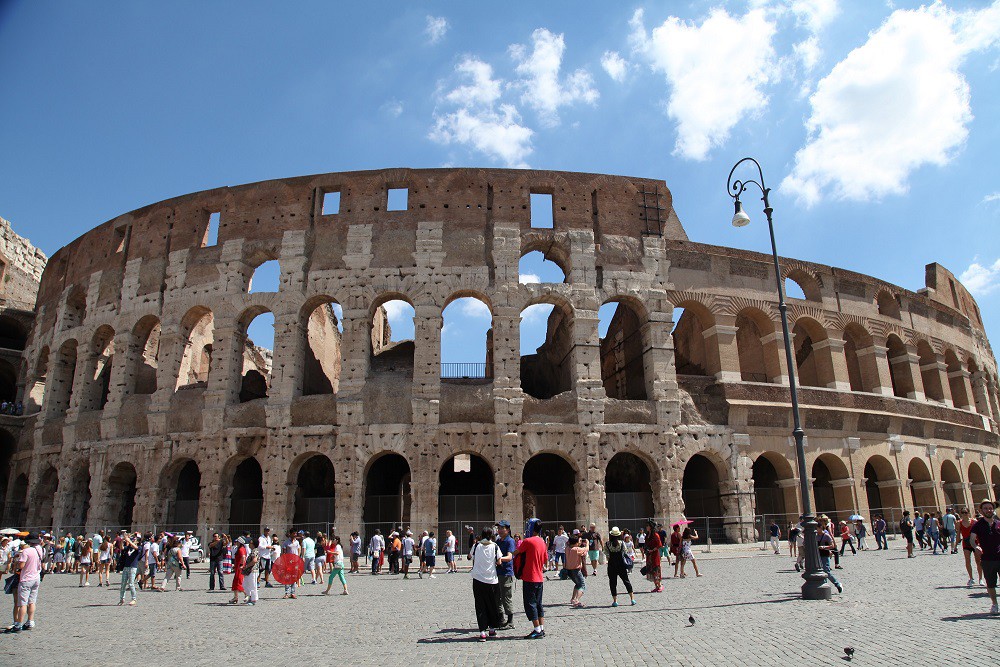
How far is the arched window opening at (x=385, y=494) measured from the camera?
21047 mm

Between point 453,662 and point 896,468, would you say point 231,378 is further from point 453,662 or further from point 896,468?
point 896,468

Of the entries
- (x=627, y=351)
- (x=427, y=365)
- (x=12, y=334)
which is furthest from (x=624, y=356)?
(x=12, y=334)

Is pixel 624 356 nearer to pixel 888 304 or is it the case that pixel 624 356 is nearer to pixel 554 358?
pixel 554 358

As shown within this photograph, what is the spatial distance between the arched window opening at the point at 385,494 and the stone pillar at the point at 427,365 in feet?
10.4

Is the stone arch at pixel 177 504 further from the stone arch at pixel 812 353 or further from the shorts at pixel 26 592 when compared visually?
the stone arch at pixel 812 353

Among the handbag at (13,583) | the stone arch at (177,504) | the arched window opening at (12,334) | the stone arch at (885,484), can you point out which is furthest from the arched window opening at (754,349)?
the arched window opening at (12,334)

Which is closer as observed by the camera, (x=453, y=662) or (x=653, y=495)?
(x=453, y=662)

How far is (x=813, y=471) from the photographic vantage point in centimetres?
2495

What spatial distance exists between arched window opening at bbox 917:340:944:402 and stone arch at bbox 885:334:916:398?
1593 millimetres

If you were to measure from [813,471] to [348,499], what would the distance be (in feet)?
57.7

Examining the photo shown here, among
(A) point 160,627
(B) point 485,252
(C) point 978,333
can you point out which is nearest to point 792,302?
(B) point 485,252

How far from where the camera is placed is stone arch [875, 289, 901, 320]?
27.1 metres

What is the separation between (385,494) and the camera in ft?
80.6

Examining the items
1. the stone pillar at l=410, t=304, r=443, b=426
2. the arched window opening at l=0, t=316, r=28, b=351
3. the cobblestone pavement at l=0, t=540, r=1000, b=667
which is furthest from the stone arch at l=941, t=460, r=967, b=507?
the arched window opening at l=0, t=316, r=28, b=351
